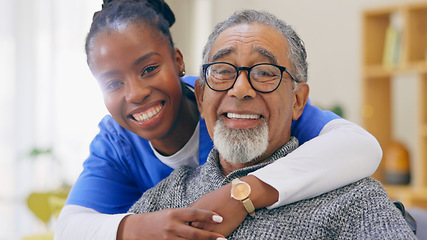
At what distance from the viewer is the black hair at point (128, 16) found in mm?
1448

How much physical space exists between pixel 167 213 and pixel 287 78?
49cm

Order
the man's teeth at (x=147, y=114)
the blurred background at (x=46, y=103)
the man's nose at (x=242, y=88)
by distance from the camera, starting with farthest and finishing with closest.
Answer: the blurred background at (x=46, y=103)
the man's teeth at (x=147, y=114)
the man's nose at (x=242, y=88)

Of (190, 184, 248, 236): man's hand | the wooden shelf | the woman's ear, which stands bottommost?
the wooden shelf

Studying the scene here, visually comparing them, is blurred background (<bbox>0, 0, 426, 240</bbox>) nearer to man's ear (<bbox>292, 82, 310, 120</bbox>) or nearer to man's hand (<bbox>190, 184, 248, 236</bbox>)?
man's ear (<bbox>292, 82, 310, 120</bbox>)

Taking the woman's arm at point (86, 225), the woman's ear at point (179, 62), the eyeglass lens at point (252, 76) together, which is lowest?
the woman's arm at point (86, 225)

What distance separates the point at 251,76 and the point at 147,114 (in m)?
0.31

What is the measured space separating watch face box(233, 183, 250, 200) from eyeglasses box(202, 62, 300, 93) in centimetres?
26

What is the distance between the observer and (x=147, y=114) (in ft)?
4.77

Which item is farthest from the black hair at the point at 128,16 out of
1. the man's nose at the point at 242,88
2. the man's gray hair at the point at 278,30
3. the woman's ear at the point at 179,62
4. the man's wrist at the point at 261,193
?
the man's wrist at the point at 261,193

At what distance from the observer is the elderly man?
49.9 inches

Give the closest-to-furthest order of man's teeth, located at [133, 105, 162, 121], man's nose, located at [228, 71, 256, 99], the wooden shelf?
1. man's nose, located at [228, 71, 256, 99]
2. man's teeth, located at [133, 105, 162, 121]
3. the wooden shelf

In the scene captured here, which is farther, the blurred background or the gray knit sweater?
the blurred background

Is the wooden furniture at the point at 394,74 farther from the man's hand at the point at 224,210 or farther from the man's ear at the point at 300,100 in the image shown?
the man's hand at the point at 224,210

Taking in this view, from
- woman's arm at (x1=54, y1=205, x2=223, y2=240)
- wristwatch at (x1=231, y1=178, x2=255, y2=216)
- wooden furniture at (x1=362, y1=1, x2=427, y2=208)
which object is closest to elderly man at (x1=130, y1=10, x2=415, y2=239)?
wristwatch at (x1=231, y1=178, x2=255, y2=216)
